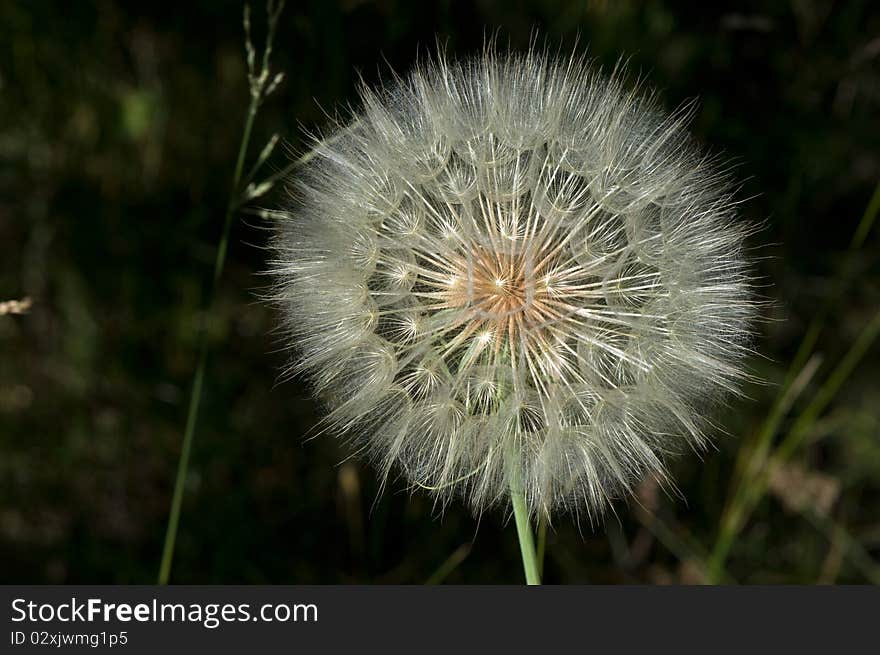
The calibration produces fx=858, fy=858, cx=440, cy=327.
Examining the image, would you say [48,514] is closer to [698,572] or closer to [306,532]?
[306,532]

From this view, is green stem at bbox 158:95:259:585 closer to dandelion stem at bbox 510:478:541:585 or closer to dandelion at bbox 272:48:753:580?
dandelion at bbox 272:48:753:580

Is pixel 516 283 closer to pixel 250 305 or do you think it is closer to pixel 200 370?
pixel 200 370

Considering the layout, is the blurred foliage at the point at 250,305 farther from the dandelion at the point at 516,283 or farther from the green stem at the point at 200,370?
the dandelion at the point at 516,283

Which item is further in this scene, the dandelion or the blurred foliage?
the blurred foliage

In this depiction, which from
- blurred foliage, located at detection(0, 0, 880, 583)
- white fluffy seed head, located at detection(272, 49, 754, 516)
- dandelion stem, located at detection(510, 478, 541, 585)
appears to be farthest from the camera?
blurred foliage, located at detection(0, 0, 880, 583)

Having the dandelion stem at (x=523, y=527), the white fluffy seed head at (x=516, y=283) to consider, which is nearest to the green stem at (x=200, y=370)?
the white fluffy seed head at (x=516, y=283)

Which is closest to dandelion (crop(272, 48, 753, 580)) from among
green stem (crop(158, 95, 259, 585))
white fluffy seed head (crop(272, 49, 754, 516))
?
white fluffy seed head (crop(272, 49, 754, 516))

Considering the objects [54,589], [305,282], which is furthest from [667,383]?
[54,589]
